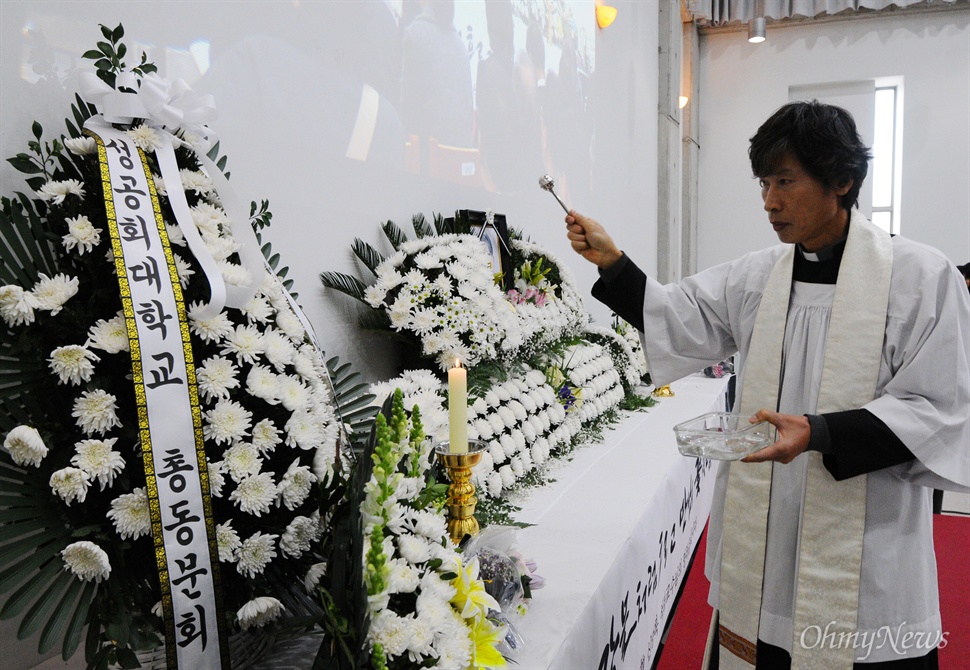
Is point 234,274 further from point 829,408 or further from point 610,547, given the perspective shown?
point 829,408

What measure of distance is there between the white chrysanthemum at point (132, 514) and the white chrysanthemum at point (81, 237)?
0.39 metres

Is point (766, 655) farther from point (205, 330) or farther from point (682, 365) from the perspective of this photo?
point (205, 330)

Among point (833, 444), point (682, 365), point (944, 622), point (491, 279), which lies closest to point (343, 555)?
point (833, 444)

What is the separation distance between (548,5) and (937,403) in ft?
10.5

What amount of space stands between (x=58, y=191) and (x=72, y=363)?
1.01 feet

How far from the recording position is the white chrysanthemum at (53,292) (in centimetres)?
104

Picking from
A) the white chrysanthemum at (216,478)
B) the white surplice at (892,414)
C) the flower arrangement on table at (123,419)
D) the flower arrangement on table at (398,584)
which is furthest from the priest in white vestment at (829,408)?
the white chrysanthemum at (216,478)

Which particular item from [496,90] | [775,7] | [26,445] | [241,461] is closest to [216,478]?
[241,461]

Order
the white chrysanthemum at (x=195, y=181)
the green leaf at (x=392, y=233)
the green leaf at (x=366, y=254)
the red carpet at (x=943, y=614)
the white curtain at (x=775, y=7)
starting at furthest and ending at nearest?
1. the white curtain at (x=775, y=7)
2. the red carpet at (x=943, y=614)
3. the green leaf at (x=392, y=233)
4. the green leaf at (x=366, y=254)
5. the white chrysanthemum at (x=195, y=181)

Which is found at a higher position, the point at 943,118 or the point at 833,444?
the point at 943,118

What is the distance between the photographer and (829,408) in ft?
5.36

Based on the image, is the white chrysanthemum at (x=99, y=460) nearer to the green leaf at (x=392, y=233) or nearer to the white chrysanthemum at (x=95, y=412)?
the white chrysanthemum at (x=95, y=412)

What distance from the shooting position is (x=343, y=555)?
A: 1.02 m

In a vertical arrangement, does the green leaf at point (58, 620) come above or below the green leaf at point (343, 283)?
below
